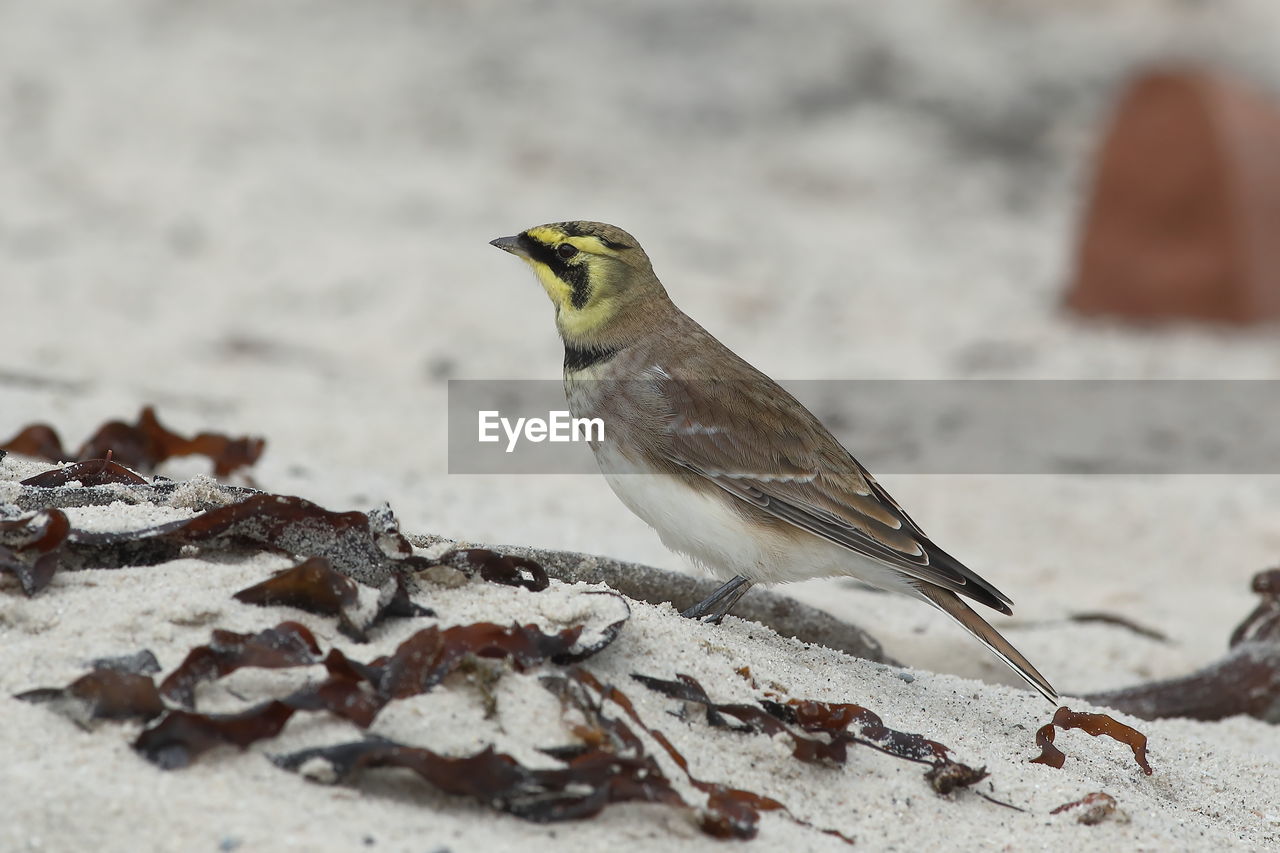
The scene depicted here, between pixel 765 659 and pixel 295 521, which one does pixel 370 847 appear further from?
pixel 765 659

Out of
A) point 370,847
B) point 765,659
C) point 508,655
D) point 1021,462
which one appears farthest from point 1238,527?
point 370,847

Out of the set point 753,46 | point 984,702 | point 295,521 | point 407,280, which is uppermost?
point 753,46

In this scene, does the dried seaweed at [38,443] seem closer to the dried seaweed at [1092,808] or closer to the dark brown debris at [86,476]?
the dark brown debris at [86,476]

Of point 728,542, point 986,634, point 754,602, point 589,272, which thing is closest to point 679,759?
point 728,542

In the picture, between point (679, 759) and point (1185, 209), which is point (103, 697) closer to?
point (679, 759)

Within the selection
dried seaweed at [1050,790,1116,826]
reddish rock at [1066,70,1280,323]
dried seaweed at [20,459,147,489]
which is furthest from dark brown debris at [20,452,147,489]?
reddish rock at [1066,70,1280,323]
